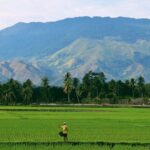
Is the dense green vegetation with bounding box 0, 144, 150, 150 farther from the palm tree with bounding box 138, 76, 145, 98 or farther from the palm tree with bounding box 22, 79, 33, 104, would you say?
the palm tree with bounding box 138, 76, 145, 98

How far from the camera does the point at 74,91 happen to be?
159500 millimetres

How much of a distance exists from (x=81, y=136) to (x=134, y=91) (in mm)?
131744

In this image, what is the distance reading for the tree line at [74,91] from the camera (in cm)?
14825

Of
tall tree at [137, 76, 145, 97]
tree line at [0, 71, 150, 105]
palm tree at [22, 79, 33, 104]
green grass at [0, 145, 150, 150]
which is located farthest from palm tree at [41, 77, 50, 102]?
green grass at [0, 145, 150, 150]

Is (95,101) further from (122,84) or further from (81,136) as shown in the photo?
(81,136)

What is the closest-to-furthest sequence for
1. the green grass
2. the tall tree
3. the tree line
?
the green grass, the tree line, the tall tree

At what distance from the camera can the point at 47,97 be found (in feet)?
509

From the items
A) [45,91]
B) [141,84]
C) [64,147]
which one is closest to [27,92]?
[45,91]

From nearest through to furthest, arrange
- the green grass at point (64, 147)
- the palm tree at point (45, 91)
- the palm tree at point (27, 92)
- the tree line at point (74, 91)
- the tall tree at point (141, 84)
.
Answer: the green grass at point (64, 147)
the palm tree at point (27, 92)
the tree line at point (74, 91)
the palm tree at point (45, 91)
the tall tree at point (141, 84)

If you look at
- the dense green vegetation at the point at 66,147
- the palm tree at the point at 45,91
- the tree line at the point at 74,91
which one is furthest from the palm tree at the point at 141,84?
the dense green vegetation at the point at 66,147

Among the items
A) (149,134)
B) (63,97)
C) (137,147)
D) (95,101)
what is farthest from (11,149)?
(63,97)

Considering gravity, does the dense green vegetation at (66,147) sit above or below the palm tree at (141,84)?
below

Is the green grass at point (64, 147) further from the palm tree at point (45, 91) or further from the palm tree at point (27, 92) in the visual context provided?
the palm tree at point (45, 91)

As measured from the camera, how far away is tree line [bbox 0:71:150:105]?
486 ft
